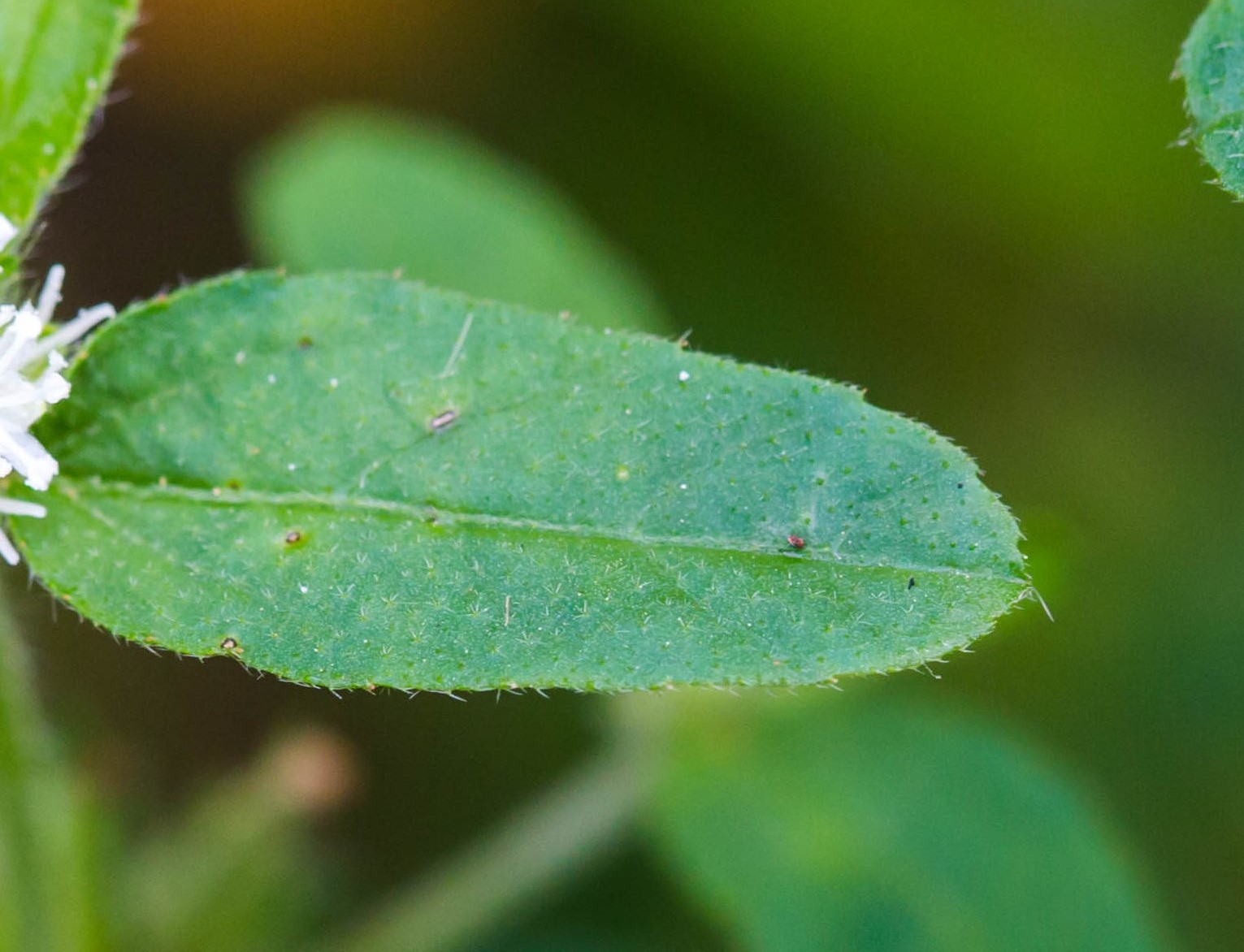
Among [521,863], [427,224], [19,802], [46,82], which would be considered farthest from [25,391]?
[521,863]

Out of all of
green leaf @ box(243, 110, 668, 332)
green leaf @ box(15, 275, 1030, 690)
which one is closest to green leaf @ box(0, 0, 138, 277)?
green leaf @ box(15, 275, 1030, 690)

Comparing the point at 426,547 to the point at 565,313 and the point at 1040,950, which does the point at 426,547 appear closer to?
the point at 565,313

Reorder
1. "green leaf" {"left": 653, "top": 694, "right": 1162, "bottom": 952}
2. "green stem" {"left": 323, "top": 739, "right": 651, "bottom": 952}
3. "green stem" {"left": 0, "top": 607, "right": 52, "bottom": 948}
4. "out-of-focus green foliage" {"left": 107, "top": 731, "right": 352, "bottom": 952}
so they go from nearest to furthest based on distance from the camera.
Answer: "green stem" {"left": 0, "top": 607, "right": 52, "bottom": 948}, "green leaf" {"left": 653, "top": 694, "right": 1162, "bottom": 952}, "out-of-focus green foliage" {"left": 107, "top": 731, "right": 352, "bottom": 952}, "green stem" {"left": 323, "top": 739, "right": 651, "bottom": 952}

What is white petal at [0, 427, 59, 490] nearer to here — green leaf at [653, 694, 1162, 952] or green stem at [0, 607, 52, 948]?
green stem at [0, 607, 52, 948]

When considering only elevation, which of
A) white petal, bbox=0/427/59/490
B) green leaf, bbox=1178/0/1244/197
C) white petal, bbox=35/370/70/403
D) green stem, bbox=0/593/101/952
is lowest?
green stem, bbox=0/593/101/952

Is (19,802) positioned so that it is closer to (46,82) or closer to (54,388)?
(54,388)
